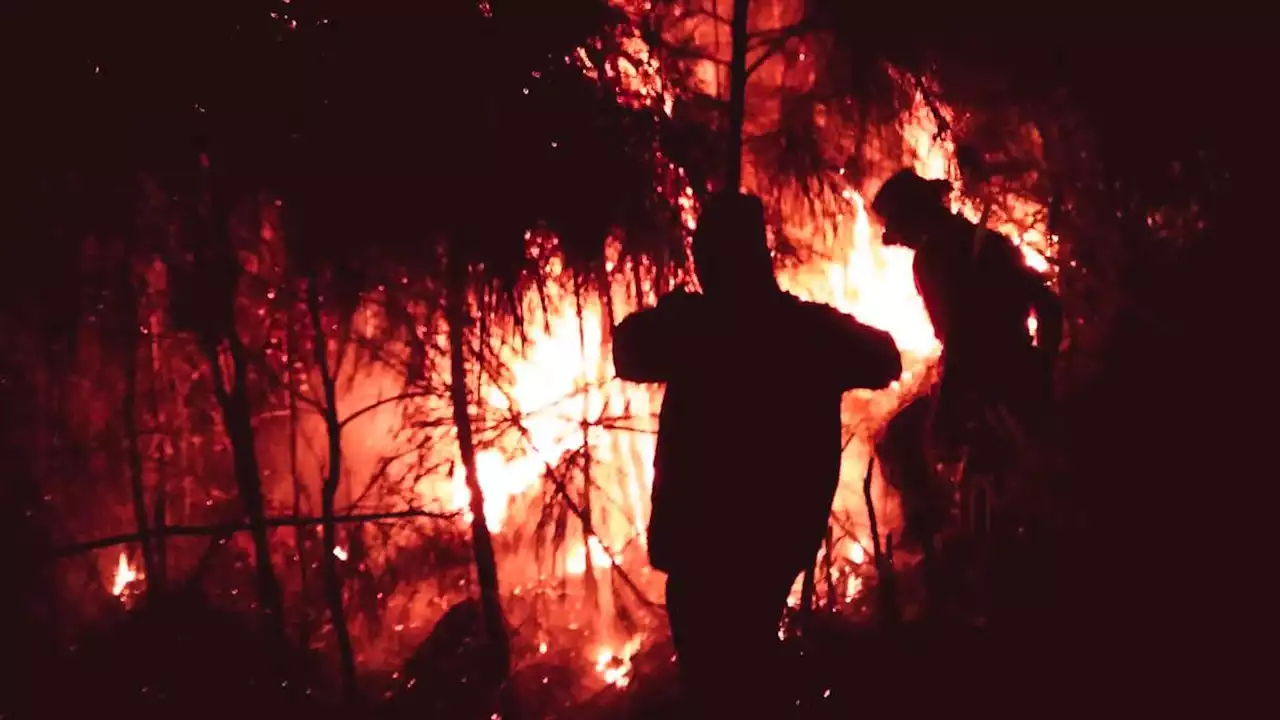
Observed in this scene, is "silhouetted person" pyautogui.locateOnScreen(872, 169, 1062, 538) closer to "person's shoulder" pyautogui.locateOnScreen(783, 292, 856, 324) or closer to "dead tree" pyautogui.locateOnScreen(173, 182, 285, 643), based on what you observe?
"person's shoulder" pyautogui.locateOnScreen(783, 292, 856, 324)

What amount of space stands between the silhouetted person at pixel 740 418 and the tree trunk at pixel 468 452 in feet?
7.89

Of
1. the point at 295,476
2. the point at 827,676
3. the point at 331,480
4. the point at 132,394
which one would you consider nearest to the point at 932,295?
the point at 827,676

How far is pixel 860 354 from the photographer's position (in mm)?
2707

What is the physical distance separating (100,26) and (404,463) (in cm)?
352

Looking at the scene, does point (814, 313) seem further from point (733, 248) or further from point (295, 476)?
point (295, 476)

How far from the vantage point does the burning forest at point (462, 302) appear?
4531 millimetres

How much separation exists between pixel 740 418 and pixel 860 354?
0.38m

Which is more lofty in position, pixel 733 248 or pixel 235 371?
pixel 235 371

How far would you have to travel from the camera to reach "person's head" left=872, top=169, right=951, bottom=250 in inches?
172

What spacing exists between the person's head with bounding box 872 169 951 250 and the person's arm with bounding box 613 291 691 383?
1.98 m

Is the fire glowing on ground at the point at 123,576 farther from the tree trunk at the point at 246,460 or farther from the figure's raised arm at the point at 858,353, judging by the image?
the figure's raised arm at the point at 858,353

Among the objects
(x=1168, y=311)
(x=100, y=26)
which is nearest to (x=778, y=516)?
(x=100, y=26)

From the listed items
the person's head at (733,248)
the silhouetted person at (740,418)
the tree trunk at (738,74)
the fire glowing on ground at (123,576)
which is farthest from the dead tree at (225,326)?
the person's head at (733,248)

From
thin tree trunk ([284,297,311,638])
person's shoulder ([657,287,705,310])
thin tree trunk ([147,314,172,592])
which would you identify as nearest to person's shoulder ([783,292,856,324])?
person's shoulder ([657,287,705,310])
